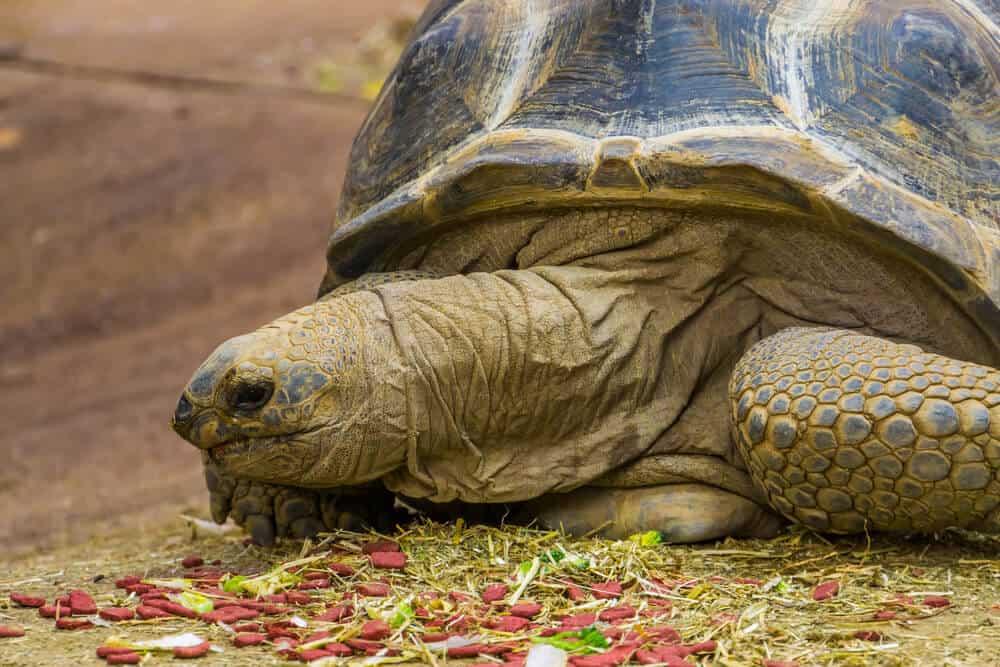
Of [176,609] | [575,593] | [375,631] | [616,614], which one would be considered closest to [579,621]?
[616,614]

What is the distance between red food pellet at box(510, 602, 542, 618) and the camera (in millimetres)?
2963

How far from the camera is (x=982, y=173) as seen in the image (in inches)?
146

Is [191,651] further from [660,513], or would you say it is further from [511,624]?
[660,513]

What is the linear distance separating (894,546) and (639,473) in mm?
693

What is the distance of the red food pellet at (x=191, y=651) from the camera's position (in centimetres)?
274

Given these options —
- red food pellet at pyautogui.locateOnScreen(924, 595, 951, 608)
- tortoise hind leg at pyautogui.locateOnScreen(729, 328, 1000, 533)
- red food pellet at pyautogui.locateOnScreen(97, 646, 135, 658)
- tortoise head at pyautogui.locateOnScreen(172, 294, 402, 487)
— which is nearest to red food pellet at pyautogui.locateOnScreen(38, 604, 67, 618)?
red food pellet at pyautogui.locateOnScreen(97, 646, 135, 658)

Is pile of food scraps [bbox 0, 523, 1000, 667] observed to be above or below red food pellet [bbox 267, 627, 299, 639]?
below

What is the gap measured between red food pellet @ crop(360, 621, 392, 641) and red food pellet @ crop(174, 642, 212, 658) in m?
0.32

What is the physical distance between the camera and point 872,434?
320cm

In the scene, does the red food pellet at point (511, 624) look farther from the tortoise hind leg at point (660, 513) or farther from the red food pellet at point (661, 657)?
the tortoise hind leg at point (660, 513)

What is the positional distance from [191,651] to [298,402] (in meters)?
0.80

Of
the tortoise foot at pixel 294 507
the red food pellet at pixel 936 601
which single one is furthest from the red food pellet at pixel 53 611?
the red food pellet at pixel 936 601

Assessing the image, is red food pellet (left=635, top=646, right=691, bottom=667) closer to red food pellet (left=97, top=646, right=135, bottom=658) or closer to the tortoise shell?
red food pellet (left=97, top=646, right=135, bottom=658)

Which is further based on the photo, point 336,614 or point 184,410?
point 184,410
